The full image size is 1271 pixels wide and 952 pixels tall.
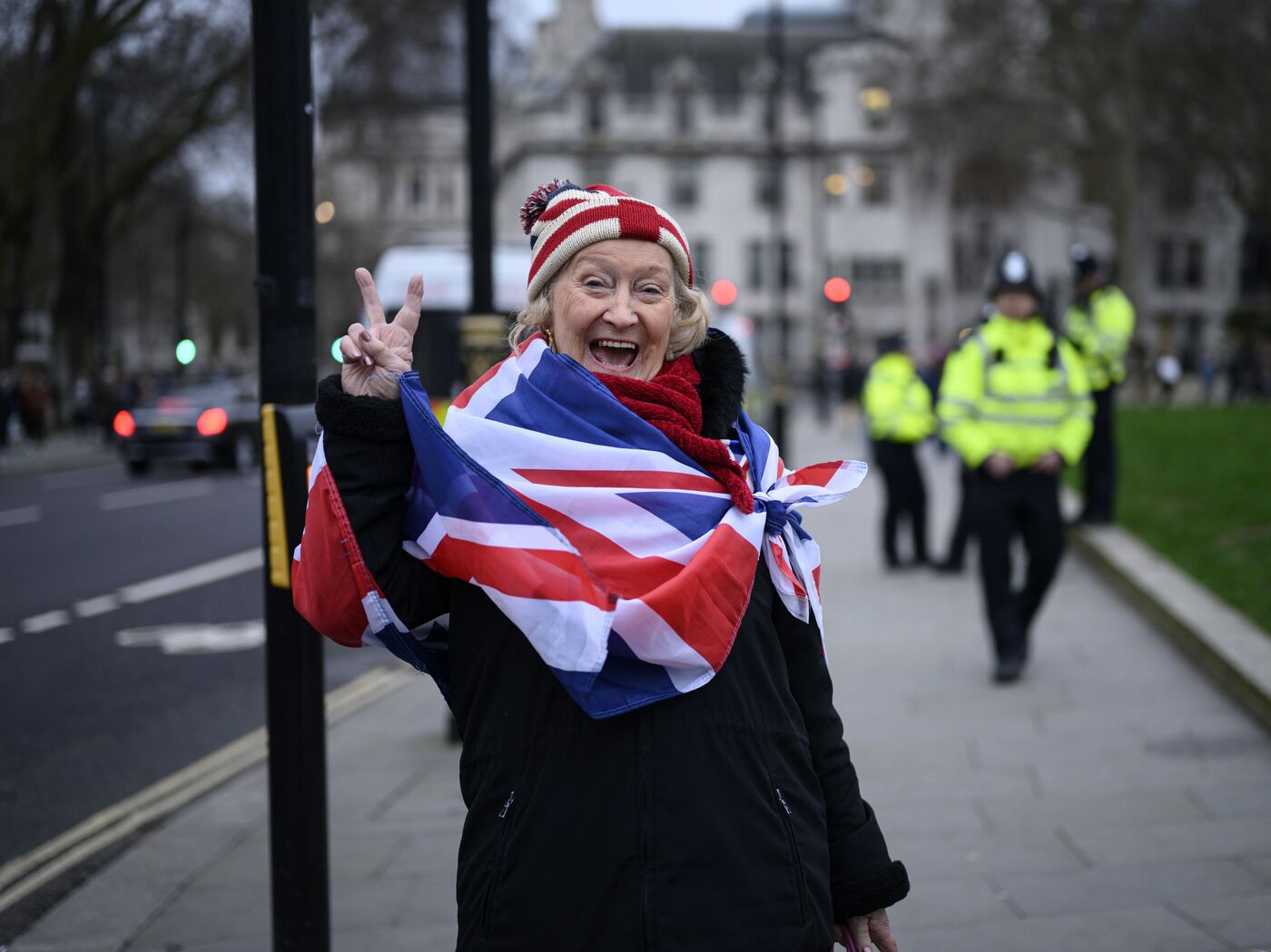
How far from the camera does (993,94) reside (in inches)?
1508

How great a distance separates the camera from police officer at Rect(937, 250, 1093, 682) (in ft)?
22.9

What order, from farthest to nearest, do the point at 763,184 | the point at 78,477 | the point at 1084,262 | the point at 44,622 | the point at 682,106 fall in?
the point at 682,106 → the point at 763,184 → the point at 78,477 → the point at 1084,262 → the point at 44,622

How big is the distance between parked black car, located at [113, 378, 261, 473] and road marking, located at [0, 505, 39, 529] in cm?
626

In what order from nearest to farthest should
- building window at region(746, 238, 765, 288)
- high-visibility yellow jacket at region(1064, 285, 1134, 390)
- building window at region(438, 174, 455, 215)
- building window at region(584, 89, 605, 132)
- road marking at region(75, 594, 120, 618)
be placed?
road marking at region(75, 594, 120, 618)
high-visibility yellow jacket at region(1064, 285, 1134, 390)
building window at region(746, 238, 765, 288)
building window at region(584, 89, 605, 132)
building window at region(438, 174, 455, 215)

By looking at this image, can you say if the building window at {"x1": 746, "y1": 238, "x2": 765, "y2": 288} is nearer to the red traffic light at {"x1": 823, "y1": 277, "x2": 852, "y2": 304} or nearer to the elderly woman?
the red traffic light at {"x1": 823, "y1": 277, "x2": 852, "y2": 304}

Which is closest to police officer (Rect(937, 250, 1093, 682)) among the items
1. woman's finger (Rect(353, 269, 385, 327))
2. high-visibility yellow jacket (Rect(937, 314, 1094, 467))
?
high-visibility yellow jacket (Rect(937, 314, 1094, 467))

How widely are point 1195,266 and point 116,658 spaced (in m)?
69.8

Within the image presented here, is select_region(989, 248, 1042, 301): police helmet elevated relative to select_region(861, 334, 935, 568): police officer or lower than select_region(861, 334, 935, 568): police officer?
elevated

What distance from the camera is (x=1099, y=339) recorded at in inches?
405

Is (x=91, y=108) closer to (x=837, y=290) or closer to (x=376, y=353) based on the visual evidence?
(x=837, y=290)

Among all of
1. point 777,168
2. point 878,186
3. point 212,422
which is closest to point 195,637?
point 212,422

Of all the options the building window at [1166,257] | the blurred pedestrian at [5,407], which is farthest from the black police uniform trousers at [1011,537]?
the building window at [1166,257]

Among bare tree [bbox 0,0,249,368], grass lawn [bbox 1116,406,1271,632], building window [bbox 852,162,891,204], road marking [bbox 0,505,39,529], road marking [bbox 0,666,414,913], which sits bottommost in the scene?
road marking [bbox 0,505,39,529]

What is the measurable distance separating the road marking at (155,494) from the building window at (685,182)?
50551 mm
